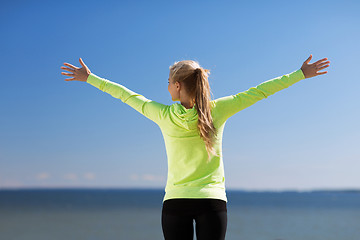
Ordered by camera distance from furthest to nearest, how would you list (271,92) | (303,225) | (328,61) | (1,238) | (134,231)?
(303,225), (134,231), (1,238), (328,61), (271,92)

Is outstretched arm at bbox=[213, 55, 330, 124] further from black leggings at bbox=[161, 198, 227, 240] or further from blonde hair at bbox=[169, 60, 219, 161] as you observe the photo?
black leggings at bbox=[161, 198, 227, 240]

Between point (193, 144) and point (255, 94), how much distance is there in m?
0.49

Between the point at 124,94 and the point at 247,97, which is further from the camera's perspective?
the point at 124,94

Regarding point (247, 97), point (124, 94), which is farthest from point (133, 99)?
point (247, 97)

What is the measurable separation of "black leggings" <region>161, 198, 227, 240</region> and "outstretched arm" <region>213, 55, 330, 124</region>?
0.50 meters

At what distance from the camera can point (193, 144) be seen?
7.74ft

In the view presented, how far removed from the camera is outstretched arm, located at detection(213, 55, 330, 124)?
2412 mm

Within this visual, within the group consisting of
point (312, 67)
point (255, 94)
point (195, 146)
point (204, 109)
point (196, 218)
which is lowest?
point (196, 218)

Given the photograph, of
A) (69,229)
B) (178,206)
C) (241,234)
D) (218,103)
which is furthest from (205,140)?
(69,229)

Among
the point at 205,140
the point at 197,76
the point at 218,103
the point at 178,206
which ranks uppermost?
the point at 197,76

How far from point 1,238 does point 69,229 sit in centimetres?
363

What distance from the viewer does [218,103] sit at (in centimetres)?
241

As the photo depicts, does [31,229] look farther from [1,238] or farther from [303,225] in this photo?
[303,225]

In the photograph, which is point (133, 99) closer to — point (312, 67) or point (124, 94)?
point (124, 94)
